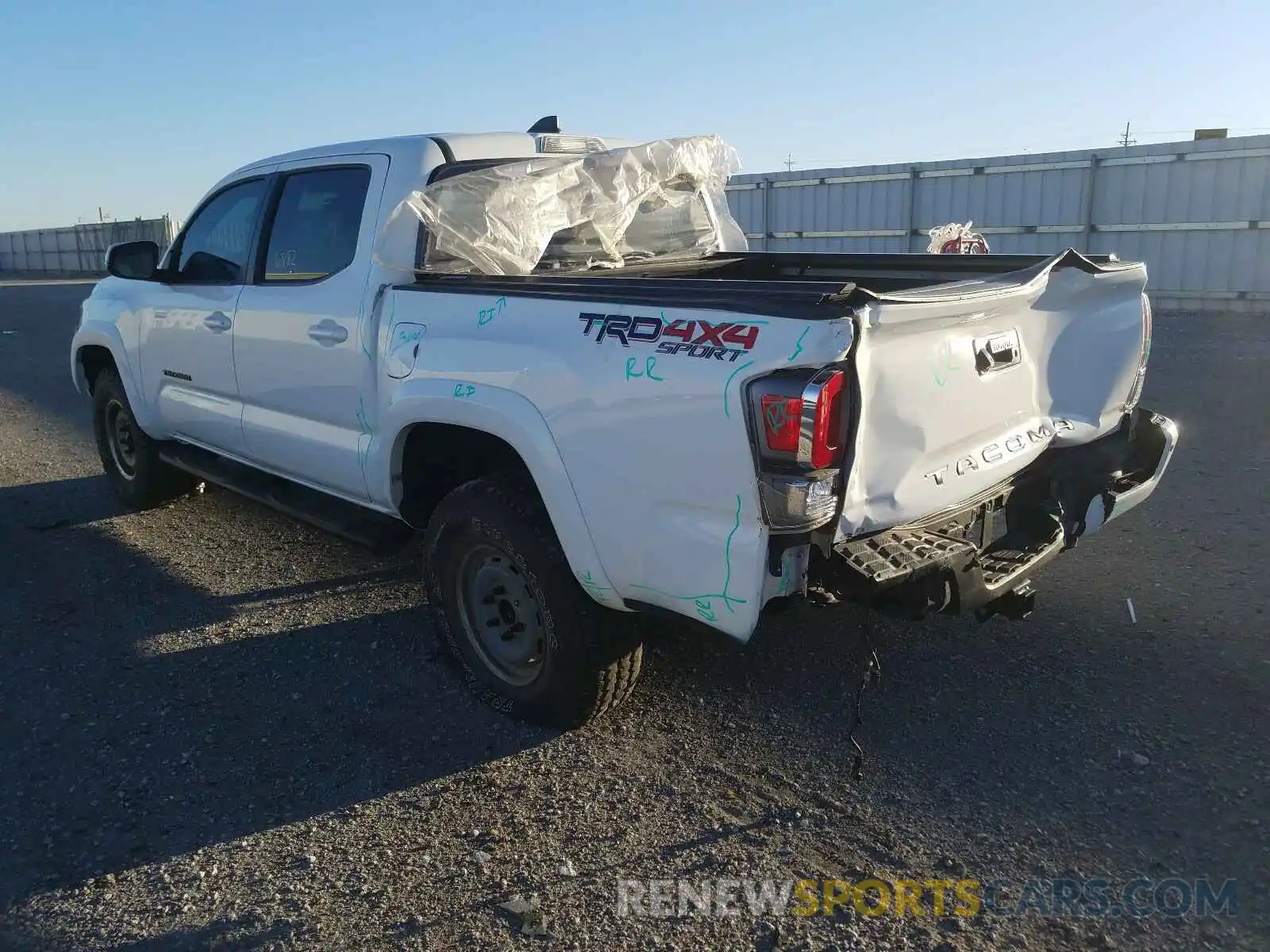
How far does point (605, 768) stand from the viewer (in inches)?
138

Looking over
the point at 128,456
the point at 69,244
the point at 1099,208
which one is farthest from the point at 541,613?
the point at 69,244

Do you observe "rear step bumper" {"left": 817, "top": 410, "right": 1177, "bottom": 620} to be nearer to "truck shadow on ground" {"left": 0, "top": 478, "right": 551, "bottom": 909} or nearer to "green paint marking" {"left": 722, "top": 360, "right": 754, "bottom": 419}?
"green paint marking" {"left": 722, "top": 360, "right": 754, "bottom": 419}

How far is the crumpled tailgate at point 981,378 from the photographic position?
9.39ft

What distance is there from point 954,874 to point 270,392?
347 centimetres

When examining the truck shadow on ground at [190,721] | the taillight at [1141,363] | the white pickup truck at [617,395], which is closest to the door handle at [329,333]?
the white pickup truck at [617,395]

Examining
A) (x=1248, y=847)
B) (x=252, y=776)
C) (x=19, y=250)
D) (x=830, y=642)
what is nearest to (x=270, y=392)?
(x=252, y=776)

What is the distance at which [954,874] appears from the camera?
2.88m

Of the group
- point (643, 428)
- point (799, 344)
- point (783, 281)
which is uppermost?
point (783, 281)

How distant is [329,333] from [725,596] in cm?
A: 221

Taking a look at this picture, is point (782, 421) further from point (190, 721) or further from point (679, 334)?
point (190, 721)

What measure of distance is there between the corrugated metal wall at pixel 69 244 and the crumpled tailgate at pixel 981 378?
36.5 meters

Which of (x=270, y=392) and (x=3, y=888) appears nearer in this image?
(x=3, y=888)

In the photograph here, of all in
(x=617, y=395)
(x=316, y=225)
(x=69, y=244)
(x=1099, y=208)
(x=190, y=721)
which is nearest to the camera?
(x=617, y=395)

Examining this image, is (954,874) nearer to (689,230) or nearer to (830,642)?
(830,642)
